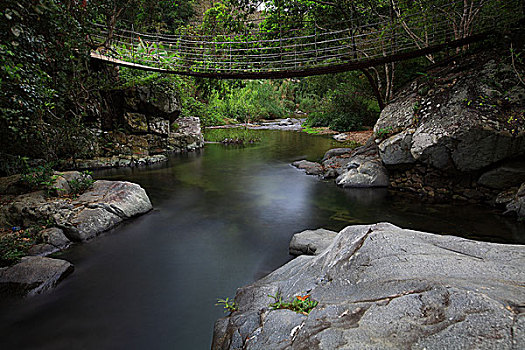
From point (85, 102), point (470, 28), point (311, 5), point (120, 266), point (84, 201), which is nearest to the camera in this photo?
point (120, 266)

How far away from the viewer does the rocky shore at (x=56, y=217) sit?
311cm

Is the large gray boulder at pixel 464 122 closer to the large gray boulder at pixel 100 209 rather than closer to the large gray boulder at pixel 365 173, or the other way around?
the large gray boulder at pixel 365 173

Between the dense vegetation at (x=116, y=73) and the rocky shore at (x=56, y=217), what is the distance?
101 centimetres

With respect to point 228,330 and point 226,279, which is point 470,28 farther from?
point 228,330

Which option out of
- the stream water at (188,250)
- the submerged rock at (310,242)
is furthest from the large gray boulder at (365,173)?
the submerged rock at (310,242)

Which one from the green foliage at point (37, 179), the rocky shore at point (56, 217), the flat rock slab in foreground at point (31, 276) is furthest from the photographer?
the green foliage at point (37, 179)

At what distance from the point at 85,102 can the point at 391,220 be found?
369 inches

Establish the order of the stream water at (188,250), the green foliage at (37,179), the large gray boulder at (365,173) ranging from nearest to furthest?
the stream water at (188,250), the green foliage at (37,179), the large gray boulder at (365,173)

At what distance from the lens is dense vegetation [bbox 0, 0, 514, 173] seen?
2.40 m

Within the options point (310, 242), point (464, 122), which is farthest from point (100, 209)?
point (464, 122)

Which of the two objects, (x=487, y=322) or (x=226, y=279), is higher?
(x=487, y=322)

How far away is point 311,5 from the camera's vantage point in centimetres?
768

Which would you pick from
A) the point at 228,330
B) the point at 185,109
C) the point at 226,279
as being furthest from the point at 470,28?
the point at 185,109

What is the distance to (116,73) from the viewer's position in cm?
1056
